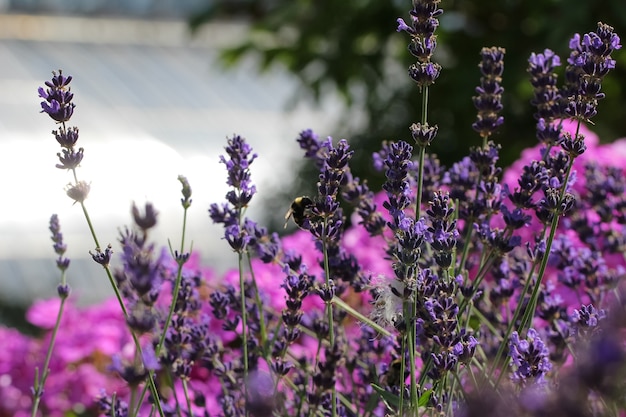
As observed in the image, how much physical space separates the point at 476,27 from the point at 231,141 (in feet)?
14.5

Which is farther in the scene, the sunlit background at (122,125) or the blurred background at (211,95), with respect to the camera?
the sunlit background at (122,125)

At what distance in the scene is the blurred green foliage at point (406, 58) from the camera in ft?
15.6

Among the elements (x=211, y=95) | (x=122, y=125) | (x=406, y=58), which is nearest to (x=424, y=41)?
(x=406, y=58)

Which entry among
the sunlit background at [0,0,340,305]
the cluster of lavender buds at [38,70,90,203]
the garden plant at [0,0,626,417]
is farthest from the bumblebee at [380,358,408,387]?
the sunlit background at [0,0,340,305]

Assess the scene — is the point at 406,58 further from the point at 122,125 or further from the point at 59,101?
the point at 122,125

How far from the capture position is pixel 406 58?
5.71 metres

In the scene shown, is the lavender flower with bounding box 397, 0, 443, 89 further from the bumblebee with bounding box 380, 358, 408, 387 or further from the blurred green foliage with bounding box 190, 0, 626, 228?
the blurred green foliage with bounding box 190, 0, 626, 228

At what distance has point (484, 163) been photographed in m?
1.43

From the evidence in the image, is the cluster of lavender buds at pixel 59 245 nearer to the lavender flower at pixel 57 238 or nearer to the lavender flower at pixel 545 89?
the lavender flower at pixel 57 238

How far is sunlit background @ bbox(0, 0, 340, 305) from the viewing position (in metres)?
9.37

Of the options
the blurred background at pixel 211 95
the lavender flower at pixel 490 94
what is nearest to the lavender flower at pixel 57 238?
the blurred background at pixel 211 95

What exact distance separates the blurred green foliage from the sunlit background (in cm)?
103

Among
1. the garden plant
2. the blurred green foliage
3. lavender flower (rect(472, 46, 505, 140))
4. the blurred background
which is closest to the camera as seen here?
the garden plant

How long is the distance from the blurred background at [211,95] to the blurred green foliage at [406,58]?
0.01 metres
